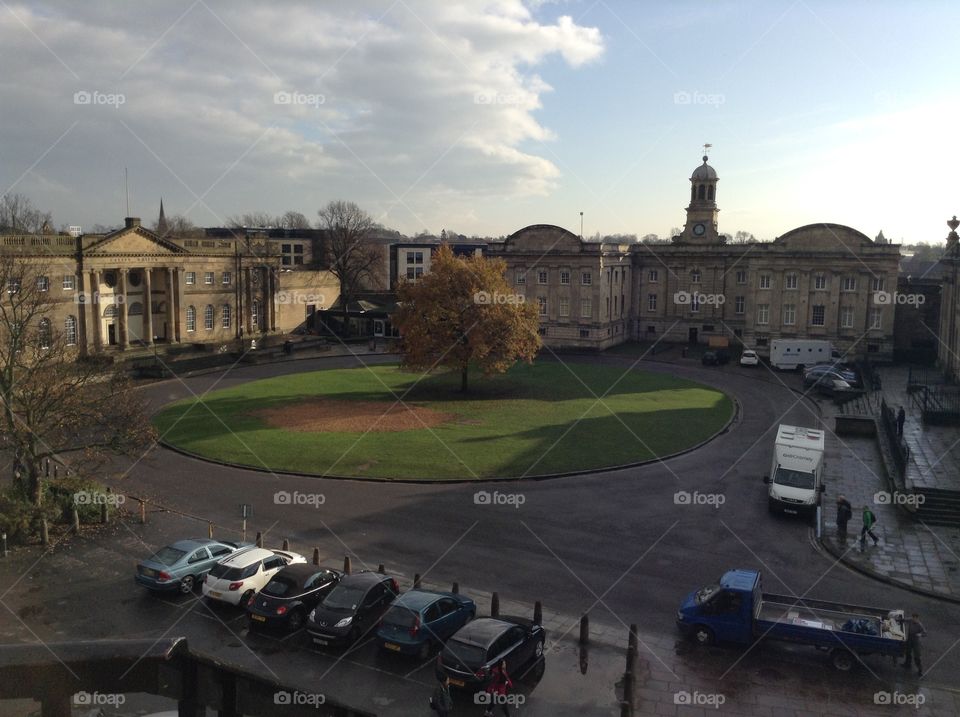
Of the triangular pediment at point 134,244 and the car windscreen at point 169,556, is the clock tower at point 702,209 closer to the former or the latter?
the triangular pediment at point 134,244

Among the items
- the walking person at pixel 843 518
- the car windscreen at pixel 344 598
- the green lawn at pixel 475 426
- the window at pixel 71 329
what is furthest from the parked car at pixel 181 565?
the window at pixel 71 329

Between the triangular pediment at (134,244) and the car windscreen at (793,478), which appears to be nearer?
the car windscreen at (793,478)

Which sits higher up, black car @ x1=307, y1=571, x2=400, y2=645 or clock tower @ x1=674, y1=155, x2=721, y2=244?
clock tower @ x1=674, y1=155, x2=721, y2=244

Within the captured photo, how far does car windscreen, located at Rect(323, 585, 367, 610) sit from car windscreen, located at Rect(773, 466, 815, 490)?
17.4 metres

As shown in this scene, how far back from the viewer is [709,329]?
77.4 m

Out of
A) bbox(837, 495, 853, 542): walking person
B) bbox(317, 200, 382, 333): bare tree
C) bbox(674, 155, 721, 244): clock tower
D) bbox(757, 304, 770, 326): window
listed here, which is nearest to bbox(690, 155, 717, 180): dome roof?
bbox(674, 155, 721, 244): clock tower

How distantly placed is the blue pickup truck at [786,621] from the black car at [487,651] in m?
4.26

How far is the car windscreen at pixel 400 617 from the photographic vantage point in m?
17.2

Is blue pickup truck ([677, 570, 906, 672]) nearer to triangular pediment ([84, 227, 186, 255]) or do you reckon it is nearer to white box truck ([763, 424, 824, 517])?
white box truck ([763, 424, 824, 517])

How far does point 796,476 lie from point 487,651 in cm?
1752

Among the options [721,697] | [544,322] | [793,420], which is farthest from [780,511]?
[544,322]

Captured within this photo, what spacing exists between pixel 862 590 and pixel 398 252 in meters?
97.6

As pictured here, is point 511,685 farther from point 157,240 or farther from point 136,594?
point 157,240

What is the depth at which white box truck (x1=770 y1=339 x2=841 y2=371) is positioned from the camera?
6203 cm
